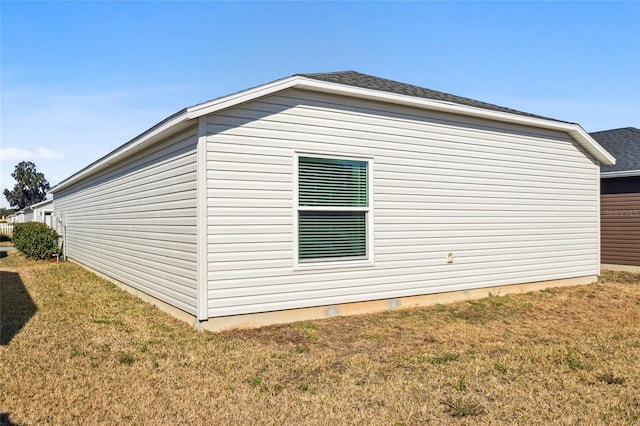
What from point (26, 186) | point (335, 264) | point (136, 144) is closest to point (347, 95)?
point (335, 264)

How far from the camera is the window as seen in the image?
716 cm

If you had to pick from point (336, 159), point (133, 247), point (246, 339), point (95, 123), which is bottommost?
point (246, 339)

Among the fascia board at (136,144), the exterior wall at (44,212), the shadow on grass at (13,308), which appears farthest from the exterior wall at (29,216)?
the shadow on grass at (13,308)

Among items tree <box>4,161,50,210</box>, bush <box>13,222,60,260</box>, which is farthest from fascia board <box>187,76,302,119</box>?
tree <box>4,161,50,210</box>

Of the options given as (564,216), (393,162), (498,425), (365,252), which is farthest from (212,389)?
(564,216)

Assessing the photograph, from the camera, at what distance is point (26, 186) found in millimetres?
80250

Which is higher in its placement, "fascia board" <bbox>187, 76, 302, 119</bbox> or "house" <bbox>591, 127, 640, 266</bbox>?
"fascia board" <bbox>187, 76, 302, 119</bbox>

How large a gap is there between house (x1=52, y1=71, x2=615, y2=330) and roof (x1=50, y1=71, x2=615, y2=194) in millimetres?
29

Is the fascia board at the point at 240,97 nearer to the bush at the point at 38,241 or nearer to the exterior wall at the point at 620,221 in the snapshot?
the exterior wall at the point at 620,221

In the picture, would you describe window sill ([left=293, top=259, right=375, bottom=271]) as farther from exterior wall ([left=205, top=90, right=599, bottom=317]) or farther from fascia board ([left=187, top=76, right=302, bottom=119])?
fascia board ([left=187, top=76, right=302, bottom=119])

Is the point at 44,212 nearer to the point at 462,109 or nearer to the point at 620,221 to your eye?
the point at 462,109

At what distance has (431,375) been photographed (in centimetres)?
454

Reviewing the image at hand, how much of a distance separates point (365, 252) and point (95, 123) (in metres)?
10.1

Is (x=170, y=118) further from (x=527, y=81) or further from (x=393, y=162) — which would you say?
(x=527, y=81)
